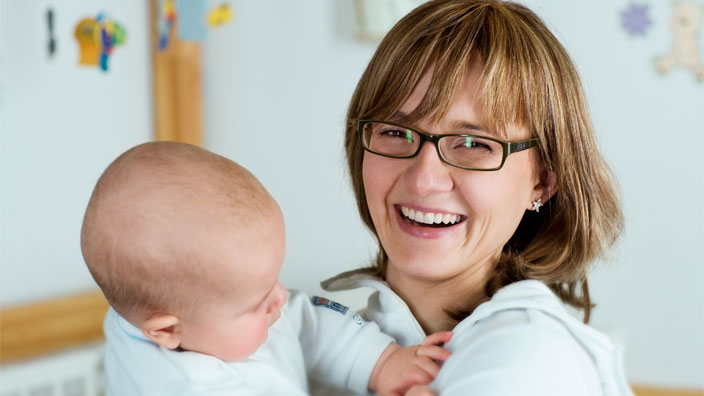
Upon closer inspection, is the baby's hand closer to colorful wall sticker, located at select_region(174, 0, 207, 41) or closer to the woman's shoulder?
the woman's shoulder

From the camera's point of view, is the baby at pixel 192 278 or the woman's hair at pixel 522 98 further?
the woman's hair at pixel 522 98

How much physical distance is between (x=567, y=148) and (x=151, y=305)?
0.63 meters

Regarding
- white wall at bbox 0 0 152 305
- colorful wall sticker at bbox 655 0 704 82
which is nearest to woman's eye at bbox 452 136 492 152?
white wall at bbox 0 0 152 305

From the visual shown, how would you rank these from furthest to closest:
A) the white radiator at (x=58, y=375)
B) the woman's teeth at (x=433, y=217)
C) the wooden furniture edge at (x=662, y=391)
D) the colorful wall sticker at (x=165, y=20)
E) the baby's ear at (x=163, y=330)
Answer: the wooden furniture edge at (x=662, y=391) → the colorful wall sticker at (x=165, y=20) → the white radiator at (x=58, y=375) → the woman's teeth at (x=433, y=217) → the baby's ear at (x=163, y=330)

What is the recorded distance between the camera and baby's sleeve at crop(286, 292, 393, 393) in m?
1.04

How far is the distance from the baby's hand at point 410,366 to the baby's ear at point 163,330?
0.28 meters

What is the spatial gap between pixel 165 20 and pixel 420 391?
217 cm

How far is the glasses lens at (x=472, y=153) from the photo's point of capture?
3.24ft

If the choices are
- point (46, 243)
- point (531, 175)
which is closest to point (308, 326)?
point (531, 175)

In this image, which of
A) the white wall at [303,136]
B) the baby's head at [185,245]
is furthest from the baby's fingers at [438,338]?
the white wall at [303,136]

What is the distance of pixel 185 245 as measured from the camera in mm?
859

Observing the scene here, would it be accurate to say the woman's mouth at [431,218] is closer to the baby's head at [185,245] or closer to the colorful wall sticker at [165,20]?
the baby's head at [185,245]

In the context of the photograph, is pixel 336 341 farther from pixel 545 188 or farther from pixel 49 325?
pixel 49 325

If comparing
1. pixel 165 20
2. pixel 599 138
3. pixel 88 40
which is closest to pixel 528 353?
pixel 88 40
